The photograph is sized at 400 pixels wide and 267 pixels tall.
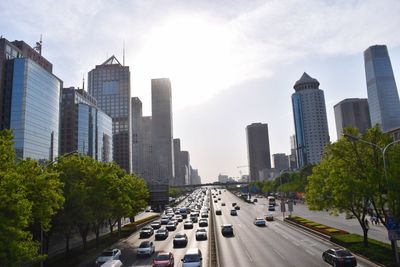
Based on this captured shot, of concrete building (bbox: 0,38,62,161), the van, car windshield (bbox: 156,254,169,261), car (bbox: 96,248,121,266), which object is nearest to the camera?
the van

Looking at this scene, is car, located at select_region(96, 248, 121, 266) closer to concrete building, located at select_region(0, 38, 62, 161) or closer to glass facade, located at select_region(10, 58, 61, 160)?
concrete building, located at select_region(0, 38, 62, 161)

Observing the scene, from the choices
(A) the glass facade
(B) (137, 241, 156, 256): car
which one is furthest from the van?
(A) the glass facade

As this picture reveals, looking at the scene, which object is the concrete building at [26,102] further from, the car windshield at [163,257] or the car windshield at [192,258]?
the car windshield at [192,258]

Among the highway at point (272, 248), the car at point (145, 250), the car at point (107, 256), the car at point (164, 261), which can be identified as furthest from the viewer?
the car at point (145, 250)

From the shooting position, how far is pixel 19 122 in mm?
130375

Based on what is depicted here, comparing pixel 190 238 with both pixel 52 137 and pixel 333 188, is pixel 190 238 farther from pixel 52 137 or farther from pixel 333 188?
Answer: pixel 52 137

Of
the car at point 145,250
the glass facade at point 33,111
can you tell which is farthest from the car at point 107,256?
the glass facade at point 33,111

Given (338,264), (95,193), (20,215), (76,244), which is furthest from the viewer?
(76,244)

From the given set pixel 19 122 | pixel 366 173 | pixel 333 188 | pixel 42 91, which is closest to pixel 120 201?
pixel 333 188

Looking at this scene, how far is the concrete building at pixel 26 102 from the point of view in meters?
131

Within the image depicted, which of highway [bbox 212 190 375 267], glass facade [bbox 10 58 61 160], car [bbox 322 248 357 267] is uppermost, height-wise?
glass facade [bbox 10 58 61 160]

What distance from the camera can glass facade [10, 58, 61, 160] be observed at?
13038 centimetres

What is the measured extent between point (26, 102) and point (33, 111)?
14.9 feet

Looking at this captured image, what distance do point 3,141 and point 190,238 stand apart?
1396 inches
